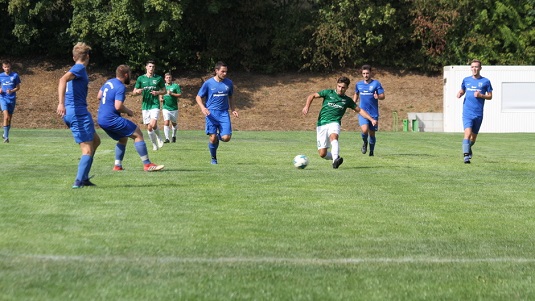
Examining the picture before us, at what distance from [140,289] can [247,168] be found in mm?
10174

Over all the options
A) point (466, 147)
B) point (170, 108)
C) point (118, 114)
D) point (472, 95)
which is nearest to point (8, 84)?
point (170, 108)

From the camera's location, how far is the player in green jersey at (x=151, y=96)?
2233 centimetres

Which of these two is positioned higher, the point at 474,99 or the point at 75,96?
the point at 75,96

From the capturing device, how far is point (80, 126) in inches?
488

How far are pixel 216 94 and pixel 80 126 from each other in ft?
19.9

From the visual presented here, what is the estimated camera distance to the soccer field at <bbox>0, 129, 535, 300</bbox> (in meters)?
6.43

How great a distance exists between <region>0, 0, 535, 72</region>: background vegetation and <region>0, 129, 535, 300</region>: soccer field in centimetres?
3338

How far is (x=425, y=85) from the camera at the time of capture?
1967 inches

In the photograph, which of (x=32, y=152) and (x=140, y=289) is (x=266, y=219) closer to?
(x=140, y=289)

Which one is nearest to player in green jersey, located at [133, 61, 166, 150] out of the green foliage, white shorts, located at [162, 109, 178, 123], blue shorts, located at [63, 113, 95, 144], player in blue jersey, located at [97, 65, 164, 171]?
white shorts, located at [162, 109, 178, 123]

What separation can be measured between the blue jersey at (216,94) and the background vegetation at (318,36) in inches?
1173

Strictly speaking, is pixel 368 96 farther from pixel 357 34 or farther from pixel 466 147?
pixel 357 34

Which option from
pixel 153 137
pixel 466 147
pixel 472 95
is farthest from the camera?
pixel 153 137

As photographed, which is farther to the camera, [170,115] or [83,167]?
[170,115]
